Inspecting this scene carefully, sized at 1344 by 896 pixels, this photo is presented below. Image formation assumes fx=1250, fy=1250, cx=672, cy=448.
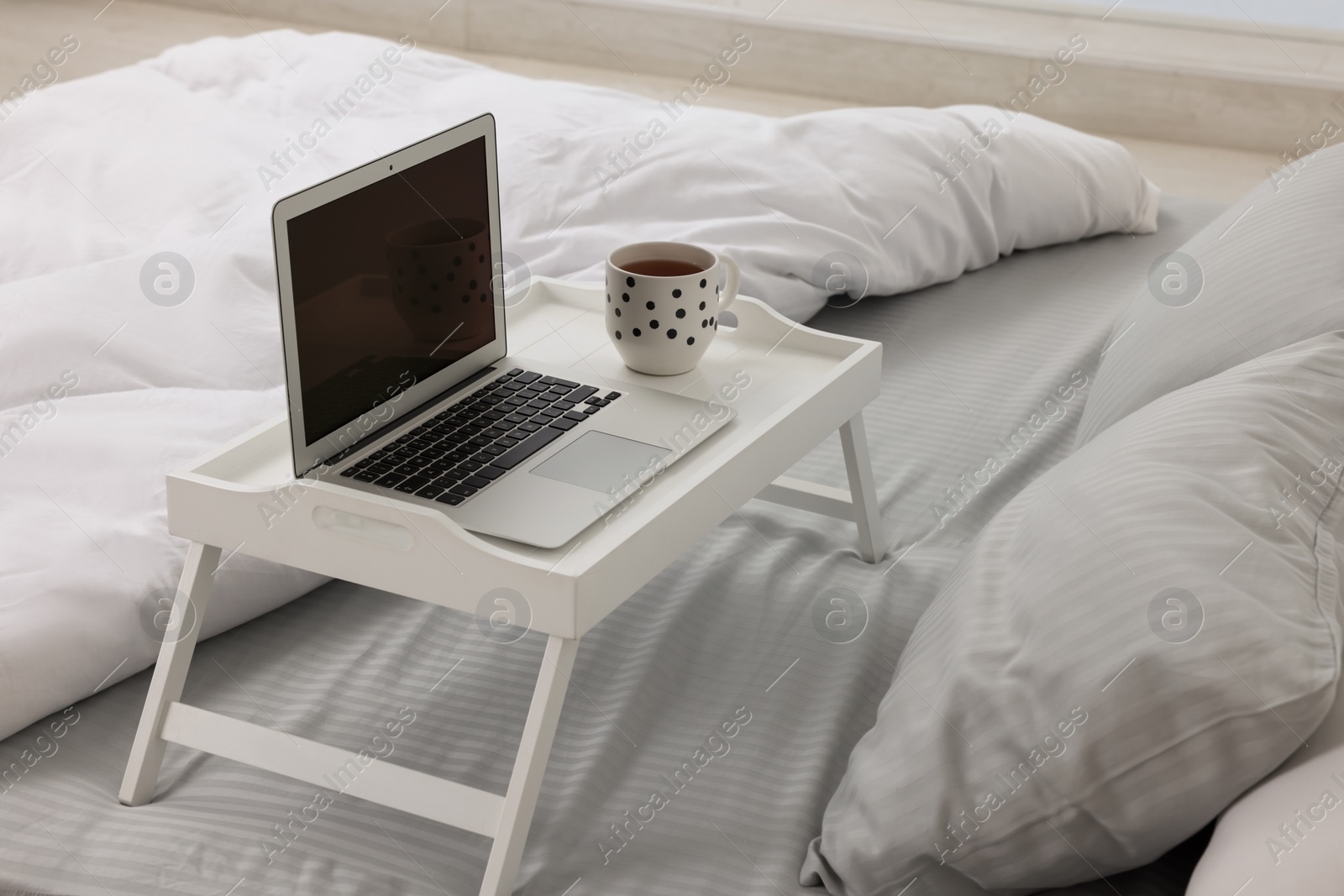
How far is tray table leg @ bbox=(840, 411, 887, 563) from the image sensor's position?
122 cm

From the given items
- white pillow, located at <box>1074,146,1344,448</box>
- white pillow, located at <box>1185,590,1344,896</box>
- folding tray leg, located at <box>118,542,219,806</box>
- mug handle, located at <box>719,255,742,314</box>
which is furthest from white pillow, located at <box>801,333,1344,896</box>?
folding tray leg, located at <box>118,542,219,806</box>

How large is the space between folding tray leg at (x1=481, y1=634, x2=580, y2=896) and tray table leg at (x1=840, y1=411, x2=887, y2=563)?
480 millimetres

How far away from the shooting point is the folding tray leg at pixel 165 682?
0.92 meters

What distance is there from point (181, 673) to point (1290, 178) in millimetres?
1168

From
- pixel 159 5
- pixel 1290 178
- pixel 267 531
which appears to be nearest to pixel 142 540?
pixel 267 531

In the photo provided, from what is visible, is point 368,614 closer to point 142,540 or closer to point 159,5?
point 142,540

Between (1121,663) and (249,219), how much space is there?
1.21m

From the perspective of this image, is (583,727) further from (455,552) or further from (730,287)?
(730,287)

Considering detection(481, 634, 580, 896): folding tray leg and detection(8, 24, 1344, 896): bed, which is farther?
detection(8, 24, 1344, 896): bed

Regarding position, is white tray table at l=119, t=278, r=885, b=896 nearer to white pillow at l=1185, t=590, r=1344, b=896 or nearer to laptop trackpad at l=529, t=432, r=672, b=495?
laptop trackpad at l=529, t=432, r=672, b=495

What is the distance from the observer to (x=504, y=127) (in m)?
1.80

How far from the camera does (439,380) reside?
1004 mm

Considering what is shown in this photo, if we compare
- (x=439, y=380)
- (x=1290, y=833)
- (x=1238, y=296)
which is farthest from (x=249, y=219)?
(x=1290, y=833)

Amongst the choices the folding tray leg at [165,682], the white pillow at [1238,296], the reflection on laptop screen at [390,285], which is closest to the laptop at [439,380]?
the reflection on laptop screen at [390,285]
